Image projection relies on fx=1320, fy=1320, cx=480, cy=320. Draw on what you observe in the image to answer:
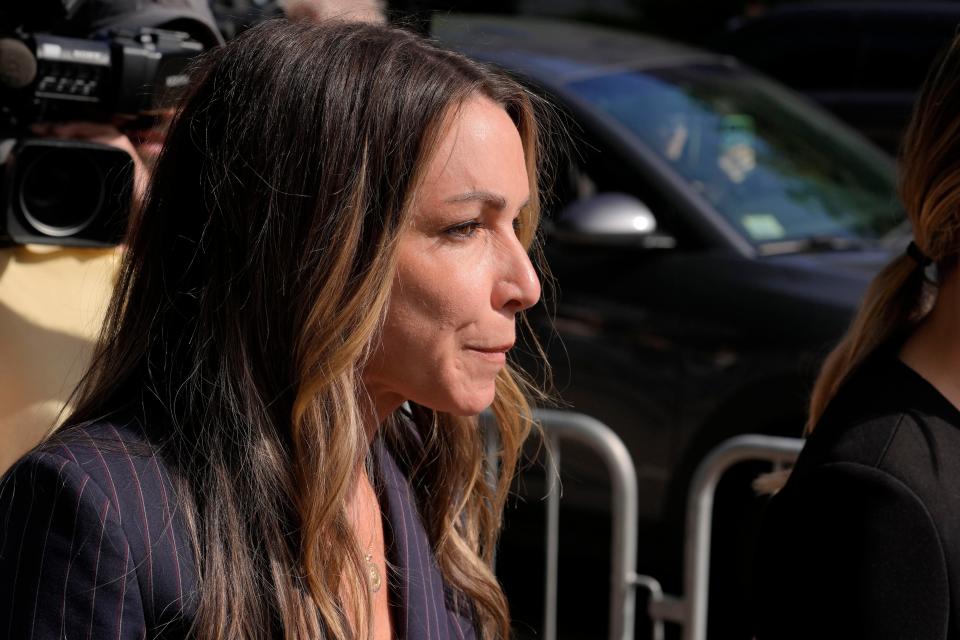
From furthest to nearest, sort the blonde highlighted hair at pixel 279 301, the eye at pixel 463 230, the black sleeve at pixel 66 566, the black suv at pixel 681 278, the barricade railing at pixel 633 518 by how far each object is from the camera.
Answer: the black suv at pixel 681 278
the barricade railing at pixel 633 518
the eye at pixel 463 230
the blonde highlighted hair at pixel 279 301
the black sleeve at pixel 66 566

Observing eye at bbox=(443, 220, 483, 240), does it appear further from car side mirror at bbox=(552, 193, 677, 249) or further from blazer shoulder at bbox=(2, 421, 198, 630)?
car side mirror at bbox=(552, 193, 677, 249)

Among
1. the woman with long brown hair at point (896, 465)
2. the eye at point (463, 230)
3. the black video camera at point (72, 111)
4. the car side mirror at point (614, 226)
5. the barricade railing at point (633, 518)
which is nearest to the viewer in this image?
the eye at point (463, 230)

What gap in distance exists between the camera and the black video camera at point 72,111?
226cm

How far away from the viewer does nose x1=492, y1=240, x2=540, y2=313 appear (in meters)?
1.72

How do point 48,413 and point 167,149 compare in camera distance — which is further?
point 48,413

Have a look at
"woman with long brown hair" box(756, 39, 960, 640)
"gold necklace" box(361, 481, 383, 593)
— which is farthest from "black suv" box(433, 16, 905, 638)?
"gold necklace" box(361, 481, 383, 593)

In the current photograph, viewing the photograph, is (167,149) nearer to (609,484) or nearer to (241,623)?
(241,623)

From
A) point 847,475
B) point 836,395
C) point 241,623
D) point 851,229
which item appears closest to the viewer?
point 241,623

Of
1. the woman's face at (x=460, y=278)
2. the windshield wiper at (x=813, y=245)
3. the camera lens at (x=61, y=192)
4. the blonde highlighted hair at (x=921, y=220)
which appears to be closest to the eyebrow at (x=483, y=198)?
the woman's face at (x=460, y=278)

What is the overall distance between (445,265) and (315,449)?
0.93 feet

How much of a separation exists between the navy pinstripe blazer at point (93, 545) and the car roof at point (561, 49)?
368cm

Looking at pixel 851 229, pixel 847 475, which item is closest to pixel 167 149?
pixel 847 475

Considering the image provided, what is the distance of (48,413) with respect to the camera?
7.28ft

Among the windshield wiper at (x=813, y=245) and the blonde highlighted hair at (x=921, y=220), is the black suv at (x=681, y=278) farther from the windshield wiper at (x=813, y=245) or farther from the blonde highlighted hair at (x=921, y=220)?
the blonde highlighted hair at (x=921, y=220)
